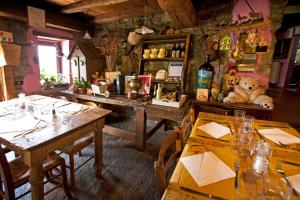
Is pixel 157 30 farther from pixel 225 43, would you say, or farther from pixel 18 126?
pixel 18 126

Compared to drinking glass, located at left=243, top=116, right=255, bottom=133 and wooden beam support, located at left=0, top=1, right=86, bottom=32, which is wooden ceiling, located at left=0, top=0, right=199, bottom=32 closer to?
wooden beam support, located at left=0, top=1, right=86, bottom=32

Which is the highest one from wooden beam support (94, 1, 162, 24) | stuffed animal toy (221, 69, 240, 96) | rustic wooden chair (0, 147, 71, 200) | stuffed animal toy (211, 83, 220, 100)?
wooden beam support (94, 1, 162, 24)

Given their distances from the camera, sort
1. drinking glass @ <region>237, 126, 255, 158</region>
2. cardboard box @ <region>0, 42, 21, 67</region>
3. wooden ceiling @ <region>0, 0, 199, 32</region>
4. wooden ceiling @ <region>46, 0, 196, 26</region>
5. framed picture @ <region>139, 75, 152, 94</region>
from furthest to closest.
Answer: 1. framed picture @ <region>139, 75, 152, 94</region>
2. cardboard box @ <region>0, 42, 21, 67</region>
3. wooden ceiling @ <region>0, 0, 199, 32</region>
4. wooden ceiling @ <region>46, 0, 196, 26</region>
5. drinking glass @ <region>237, 126, 255, 158</region>

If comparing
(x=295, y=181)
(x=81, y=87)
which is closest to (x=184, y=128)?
(x=295, y=181)

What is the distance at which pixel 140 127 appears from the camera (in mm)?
2334

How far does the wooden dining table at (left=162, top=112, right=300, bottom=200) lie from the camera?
2.37 feet

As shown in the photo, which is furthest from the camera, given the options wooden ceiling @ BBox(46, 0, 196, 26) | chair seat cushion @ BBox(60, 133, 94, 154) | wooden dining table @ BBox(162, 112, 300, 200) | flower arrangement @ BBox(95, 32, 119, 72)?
flower arrangement @ BBox(95, 32, 119, 72)

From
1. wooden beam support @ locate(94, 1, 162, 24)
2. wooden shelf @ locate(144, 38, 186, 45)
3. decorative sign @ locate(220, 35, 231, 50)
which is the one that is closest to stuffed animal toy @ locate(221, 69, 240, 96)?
decorative sign @ locate(220, 35, 231, 50)

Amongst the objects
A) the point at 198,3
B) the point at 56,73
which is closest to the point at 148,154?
the point at 198,3

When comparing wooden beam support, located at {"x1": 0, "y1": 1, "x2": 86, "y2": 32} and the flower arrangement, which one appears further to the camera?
the flower arrangement

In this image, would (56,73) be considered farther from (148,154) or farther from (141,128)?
(148,154)

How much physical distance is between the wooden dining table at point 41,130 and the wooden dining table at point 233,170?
3.18ft

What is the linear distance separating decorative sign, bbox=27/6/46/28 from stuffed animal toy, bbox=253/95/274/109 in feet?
11.8

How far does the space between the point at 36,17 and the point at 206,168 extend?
3259 mm
